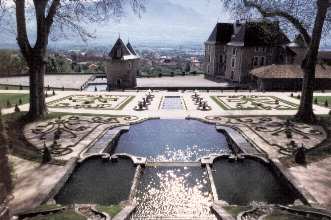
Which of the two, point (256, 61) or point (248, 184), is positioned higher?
point (256, 61)

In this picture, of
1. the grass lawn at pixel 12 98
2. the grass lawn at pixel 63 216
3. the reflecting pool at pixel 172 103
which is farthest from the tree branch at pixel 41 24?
the grass lawn at pixel 63 216

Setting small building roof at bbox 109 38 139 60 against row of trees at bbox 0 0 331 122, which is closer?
row of trees at bbox 0 0 331 122

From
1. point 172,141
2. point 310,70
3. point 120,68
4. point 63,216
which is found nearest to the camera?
point 63,216

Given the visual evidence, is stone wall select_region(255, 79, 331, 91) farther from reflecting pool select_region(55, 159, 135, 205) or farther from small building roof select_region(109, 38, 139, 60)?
reflecting pool select_region(55, 159, 135, 205)

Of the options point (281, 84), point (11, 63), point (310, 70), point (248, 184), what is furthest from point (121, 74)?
point (248, 184)

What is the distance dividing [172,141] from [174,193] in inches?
349

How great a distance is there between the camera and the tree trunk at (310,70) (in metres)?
28.4

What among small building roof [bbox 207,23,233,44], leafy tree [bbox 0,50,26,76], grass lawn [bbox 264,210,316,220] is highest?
small building roof [bbox 207,23,233,44]

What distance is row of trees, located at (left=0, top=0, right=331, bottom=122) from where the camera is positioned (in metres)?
28.5

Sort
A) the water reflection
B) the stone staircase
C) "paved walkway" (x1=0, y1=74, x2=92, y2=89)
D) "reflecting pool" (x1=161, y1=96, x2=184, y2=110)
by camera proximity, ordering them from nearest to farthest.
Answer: the stone staircase
the water reflection
"reflecting pool" (x1=161, y1=96, x2=184, y2=110)
"paved walkway" (x1=0, y1=74, x2=92, y2=89)

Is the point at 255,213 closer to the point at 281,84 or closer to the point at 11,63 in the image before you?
the point at 281,84

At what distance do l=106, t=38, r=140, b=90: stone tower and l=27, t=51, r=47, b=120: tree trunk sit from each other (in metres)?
27.4

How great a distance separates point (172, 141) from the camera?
83.1 ft

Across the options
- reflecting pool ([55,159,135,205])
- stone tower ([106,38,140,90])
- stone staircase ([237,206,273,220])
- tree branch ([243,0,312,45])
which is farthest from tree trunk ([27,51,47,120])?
stone tower ([106,38,140,90])
